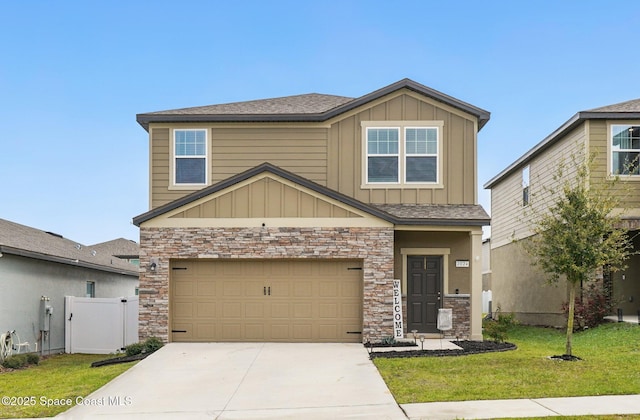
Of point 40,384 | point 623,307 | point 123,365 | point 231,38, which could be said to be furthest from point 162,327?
point 623,307

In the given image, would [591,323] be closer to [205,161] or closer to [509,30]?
[509,30]

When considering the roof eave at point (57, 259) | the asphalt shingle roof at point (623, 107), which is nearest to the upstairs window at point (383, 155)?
the asphalt shingle roof at point (623, 107)

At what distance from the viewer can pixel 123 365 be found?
12883 mm

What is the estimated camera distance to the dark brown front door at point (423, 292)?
16234 mm

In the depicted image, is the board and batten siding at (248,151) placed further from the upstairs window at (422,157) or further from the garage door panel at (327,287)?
the garage door panel at (327,287)

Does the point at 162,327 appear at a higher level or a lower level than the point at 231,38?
lower

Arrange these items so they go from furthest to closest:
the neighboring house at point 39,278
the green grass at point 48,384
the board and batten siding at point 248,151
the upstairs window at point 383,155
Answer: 1. the board and batten siding at point 248,151
2. the upstairs window at point 383,155
3. the neighboring house at point 39,278
4. the green grass at point 48,384

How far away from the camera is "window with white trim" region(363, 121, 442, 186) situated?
55.4 ft

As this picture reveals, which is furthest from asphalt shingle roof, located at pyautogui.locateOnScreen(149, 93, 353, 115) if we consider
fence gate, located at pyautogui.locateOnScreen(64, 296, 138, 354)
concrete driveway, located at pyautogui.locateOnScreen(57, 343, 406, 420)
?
concrete driveway, located at pyautogui.locateOnScreen(57, 343, 406, 420)

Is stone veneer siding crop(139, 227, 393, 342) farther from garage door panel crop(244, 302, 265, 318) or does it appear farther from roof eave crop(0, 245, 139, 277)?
roof eave crop(0, 245, 139, 277)

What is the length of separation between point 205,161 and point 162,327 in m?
4.82

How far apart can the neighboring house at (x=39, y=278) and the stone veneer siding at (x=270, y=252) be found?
3.92 meters

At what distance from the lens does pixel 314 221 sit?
1481 cm

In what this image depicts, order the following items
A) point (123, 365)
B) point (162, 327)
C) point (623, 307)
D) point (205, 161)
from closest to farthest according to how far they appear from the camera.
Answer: point (123, 365) < point (162, 327) < point (205, 161) < point (623, 307)
